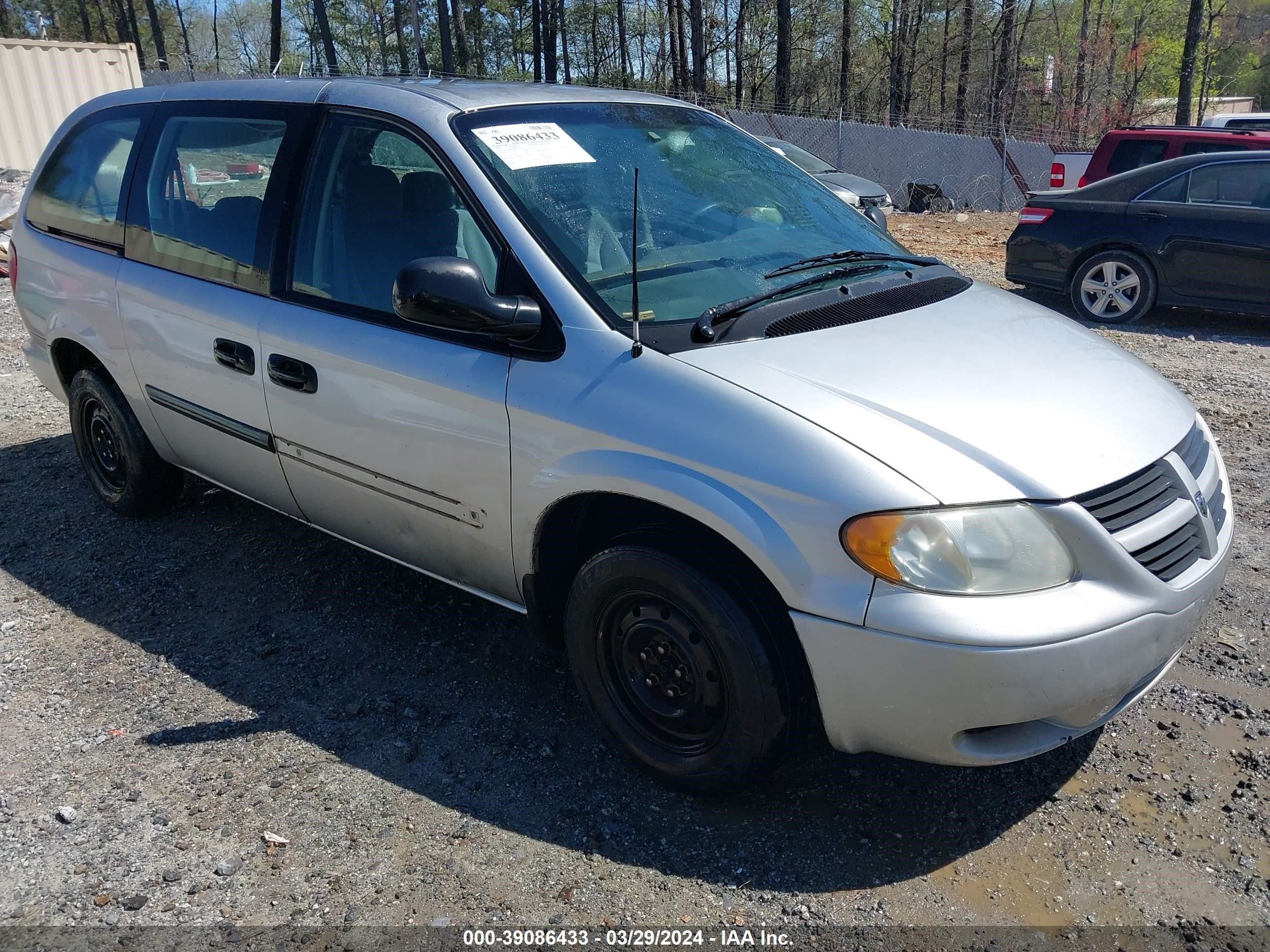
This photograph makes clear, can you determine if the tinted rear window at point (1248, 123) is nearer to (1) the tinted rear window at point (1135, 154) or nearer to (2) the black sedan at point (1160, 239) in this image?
(1) the tinted rear window at point (1135, 154)

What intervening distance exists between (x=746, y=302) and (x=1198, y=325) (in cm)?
747

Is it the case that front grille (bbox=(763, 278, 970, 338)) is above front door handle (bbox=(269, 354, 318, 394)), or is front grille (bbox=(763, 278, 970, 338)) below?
above

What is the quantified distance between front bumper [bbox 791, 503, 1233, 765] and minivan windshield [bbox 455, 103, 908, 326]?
1.05m

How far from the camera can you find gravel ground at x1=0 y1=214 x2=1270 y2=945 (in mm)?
2467

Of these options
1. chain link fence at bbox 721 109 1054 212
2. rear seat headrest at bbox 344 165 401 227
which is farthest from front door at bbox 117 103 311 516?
chain link fence at bbox 721 109 1054 212

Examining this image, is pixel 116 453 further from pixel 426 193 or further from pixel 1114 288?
pixel 1114 288

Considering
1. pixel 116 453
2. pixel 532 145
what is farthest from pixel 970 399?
pixel 116 453

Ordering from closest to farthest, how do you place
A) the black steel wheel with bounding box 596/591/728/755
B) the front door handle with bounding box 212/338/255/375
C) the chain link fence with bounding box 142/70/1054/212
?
the black steel wheel with bounding box 596/591/728/755, the front door handle with bounding box 212/338/255/375, the chain link fence with bounding box 142/70/1054/212

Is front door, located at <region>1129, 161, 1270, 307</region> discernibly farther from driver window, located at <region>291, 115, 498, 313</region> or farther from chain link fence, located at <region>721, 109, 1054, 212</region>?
chain link fence, located at <region>721, 109, 1054, 212</region>

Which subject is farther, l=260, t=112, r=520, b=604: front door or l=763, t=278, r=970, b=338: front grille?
l=260, t=112, r=520, b=604: front door

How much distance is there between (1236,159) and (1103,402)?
7.22 metres

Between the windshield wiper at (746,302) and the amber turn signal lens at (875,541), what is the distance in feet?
2.32

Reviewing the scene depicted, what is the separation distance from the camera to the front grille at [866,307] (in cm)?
281

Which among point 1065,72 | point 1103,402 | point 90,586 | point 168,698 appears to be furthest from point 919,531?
point 1065,72
